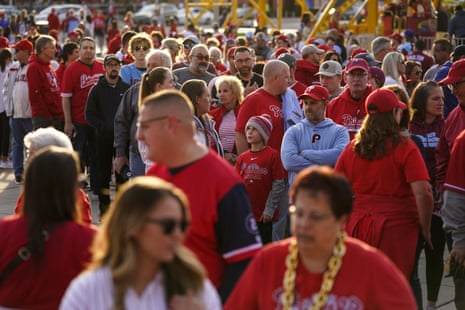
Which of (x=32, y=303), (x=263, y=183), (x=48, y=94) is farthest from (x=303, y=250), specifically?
(x=48, y=94)

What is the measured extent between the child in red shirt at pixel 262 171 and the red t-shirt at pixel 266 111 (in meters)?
0.39

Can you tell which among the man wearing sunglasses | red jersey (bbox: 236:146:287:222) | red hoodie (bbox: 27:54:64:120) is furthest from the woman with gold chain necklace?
red hoodie (bbox: 27:54:64:120)

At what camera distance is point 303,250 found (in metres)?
4.16

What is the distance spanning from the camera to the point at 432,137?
8500 mm

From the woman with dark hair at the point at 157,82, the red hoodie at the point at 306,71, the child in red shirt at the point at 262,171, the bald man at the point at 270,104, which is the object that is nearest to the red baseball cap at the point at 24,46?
the red hoodie at the point at 306,71

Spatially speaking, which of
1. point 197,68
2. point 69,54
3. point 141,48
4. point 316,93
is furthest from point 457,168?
point 69,54

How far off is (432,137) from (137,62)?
4.88 meters

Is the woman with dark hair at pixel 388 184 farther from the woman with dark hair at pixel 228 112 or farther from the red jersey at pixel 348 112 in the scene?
the woman with dark hair at pixel 228 112

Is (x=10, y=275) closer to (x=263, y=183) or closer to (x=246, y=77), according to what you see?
(x=263, y=183)

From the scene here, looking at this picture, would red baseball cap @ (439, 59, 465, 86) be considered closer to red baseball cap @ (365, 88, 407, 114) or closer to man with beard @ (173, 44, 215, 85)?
red baseball cap @ (365, 88, 407, 114)

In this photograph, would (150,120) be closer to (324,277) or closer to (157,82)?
(324,277)

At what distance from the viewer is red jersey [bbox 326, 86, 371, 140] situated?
9.48m

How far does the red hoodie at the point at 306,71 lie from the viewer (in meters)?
13.6

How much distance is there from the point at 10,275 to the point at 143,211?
102 cm
